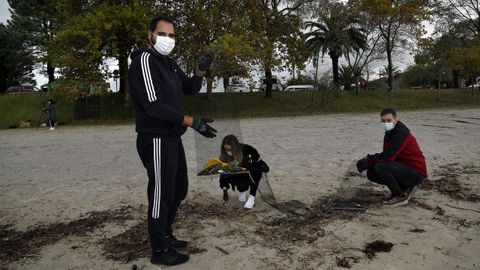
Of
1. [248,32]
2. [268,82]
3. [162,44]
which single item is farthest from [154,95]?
[268,82]

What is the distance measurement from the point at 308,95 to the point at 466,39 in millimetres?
16882

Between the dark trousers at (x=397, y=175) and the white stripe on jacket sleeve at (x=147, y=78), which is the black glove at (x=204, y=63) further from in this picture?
the dark trousers at (x=397, y=175)

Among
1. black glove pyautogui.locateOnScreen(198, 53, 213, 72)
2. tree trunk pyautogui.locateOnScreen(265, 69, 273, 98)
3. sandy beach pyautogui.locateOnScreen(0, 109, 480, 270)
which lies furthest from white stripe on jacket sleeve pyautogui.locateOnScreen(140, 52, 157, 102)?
tree trunk pyautogui.locateOnScreen(265, 69, 273, 98)

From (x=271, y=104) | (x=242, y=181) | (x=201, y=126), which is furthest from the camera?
(x=271, y=104)

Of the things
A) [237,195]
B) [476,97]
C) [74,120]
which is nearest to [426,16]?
[476,97]

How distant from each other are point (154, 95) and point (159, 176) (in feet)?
2.10

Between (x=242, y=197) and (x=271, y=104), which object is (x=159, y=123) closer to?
(x=242, y=197)

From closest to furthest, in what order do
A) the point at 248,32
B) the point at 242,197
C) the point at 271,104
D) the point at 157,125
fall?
the point at 157,125 < the point at 242,197 < the point at 248,32 < the point at 271,104

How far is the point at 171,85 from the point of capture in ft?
10.8

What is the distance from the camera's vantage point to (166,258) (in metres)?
3.39

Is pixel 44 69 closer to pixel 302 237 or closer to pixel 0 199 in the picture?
pixel 0 199

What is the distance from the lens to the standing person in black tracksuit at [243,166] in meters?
4.97

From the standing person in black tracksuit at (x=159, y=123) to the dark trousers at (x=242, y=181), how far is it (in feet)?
5.70

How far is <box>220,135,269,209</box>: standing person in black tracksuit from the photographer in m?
4.97
